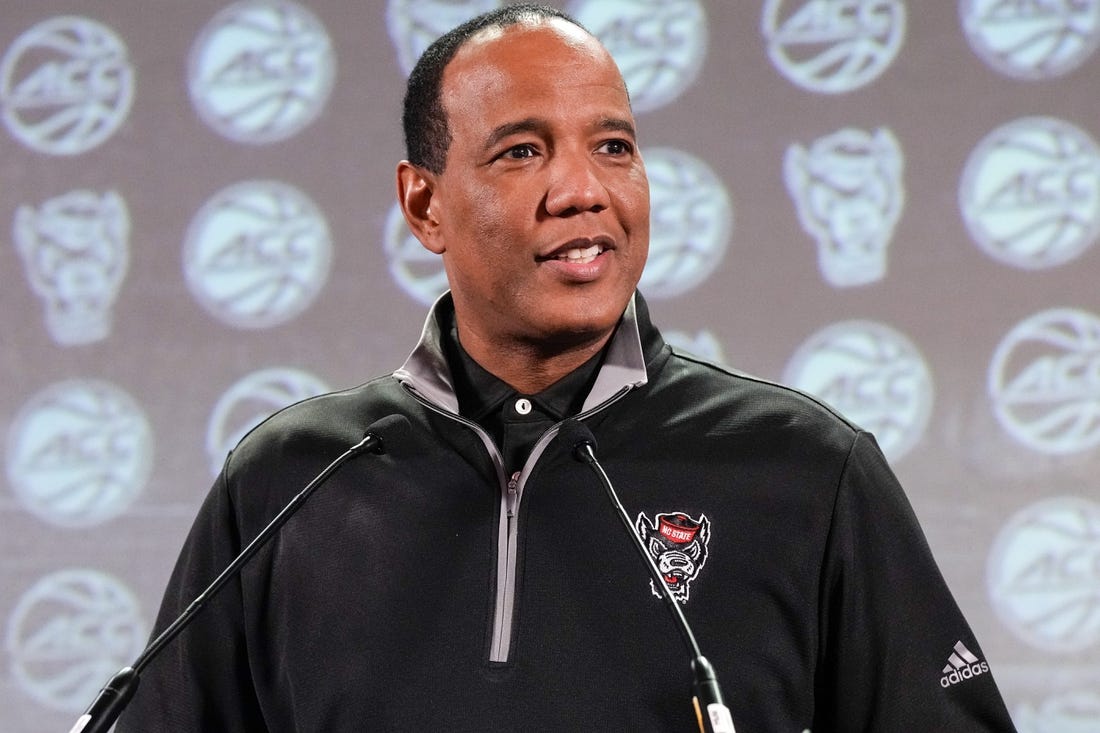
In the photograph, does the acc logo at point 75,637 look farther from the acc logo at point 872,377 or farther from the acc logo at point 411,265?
the acc logo at point 872,377

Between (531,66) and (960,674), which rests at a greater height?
(531,66)

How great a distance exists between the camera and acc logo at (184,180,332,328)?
2.66 meters

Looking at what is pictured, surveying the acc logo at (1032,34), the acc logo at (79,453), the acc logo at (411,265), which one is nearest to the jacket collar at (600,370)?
the acc logo at (411,265)

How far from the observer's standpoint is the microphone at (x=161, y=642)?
956 millimetres

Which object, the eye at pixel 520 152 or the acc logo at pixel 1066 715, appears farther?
the acc logo at pixel 1066 715

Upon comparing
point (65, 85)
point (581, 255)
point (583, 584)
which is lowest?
point (583, 584)

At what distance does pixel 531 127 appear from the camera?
1.35 m

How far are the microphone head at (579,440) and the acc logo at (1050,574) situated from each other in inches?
55.0

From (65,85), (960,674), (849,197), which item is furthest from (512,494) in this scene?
(65,85)

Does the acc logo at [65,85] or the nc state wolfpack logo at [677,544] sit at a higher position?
the acc logo at [65,85]

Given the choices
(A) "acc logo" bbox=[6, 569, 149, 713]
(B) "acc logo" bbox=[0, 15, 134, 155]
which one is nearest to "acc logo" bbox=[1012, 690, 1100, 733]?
(A) "acc logo" bbox=[6, 569, 149, 713]

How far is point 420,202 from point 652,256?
1040 mm

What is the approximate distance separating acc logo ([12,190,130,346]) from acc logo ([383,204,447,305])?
55cm

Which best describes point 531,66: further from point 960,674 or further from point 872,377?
point 872,377
